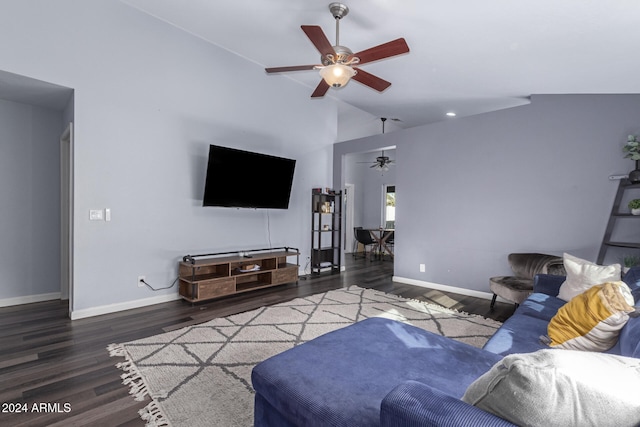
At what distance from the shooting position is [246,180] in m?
4.20

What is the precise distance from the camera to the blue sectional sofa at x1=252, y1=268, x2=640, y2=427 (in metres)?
0.84

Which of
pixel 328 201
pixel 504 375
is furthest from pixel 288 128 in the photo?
pixel 504 375

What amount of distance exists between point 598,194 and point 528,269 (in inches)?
43.6

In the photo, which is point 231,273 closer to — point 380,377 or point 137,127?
point 137,127

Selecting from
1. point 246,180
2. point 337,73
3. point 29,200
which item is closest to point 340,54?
point 337,73

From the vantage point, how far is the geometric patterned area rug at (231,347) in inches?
67.8

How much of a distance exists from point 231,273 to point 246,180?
4.10 ft

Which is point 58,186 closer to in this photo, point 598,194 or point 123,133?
point 123,133

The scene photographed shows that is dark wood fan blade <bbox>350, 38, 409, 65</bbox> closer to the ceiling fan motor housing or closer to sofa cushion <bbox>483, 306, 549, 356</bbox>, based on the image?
the ceiling fan motor housing

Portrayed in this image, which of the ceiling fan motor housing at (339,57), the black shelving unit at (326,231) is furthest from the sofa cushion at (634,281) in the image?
the black shelving unit at (326,231)

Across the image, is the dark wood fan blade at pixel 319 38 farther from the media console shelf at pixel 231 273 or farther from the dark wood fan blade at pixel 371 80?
the media console shelf at pixel 231 273

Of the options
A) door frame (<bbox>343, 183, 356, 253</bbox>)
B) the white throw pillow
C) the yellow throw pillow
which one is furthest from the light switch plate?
door frame (<bbox>343, 183, 356, 253</bbox>)

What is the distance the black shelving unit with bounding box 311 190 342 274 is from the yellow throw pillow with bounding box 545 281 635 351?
12.6 ft

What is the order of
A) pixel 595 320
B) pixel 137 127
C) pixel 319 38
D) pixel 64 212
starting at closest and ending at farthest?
1. pixel 595 320
2. pixel 319 38
3. pixel 137 127
4. pixel 64 212
